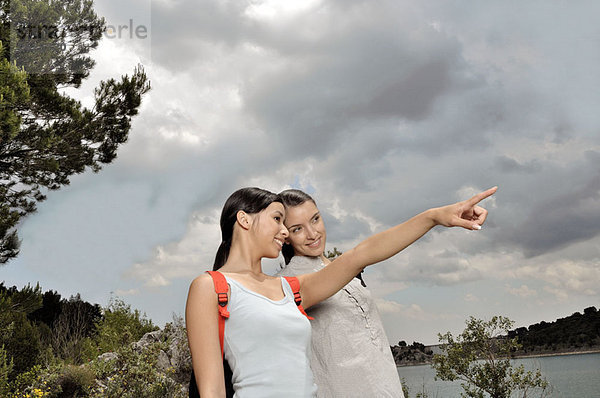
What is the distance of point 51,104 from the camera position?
40.2 feet

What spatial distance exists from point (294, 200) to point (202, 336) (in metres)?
0.67

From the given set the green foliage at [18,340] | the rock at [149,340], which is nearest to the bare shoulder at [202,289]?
the green foliage at [18,340]

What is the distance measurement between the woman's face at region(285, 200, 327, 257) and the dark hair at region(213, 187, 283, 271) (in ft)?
0.47

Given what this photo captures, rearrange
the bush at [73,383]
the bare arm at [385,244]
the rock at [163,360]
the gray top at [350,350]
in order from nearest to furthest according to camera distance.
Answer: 1. the bare arm at [385,244]
2. the gray top at [350,350]
3. the bush at [73,383]
4. the rock at [163,360]

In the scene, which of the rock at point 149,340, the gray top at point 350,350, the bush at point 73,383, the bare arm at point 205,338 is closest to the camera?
the bare arm at point 205,338

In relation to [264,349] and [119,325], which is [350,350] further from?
[119,325]

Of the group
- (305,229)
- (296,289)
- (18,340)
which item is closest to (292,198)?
(305,229)

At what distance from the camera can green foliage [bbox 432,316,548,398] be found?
28.3 ft

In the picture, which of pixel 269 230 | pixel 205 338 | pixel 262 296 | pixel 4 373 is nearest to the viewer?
pixel 205 338

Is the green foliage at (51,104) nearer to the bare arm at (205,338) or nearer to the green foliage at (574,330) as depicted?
the bare arm at (205,338)

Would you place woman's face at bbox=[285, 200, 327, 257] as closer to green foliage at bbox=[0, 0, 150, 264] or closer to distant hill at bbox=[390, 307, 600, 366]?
green foliage at bbox=[0, 0, 150, 264]

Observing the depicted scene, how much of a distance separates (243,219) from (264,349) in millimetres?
446

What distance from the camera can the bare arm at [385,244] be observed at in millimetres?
1576

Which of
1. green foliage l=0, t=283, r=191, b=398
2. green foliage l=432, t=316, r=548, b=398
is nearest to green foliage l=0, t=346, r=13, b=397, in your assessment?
green foliage l=0, t=283, r=191, b=398
